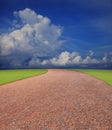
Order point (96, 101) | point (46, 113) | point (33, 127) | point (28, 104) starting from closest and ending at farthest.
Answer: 1. point (33, 127)
2. point (46, 113)
3. point (28, 104)
4. point (96, 101)

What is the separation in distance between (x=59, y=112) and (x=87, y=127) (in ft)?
8.04

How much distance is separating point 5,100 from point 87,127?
24.3 feet

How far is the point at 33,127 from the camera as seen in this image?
7.83 metres

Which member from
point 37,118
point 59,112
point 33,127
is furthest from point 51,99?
point 33,127

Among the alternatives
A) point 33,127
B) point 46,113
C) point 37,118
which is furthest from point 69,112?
point 33,127

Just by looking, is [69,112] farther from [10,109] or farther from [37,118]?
[10,109]

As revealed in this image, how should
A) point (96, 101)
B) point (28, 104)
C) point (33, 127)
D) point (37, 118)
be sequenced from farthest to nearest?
1. point (96, 101)
2. point (28, 104)
3. point (37, 118)
4. point (33, 127)

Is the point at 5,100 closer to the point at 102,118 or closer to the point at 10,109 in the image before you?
the point at 10,109

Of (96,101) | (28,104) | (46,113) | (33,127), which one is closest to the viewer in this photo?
(33,127)

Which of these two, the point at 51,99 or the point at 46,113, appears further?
the point at 51,99

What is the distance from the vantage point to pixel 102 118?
912 cm

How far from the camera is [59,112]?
9.98 metres

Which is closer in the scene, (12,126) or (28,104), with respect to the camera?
(12,126)

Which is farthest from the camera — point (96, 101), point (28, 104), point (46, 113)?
point (96, 101)
